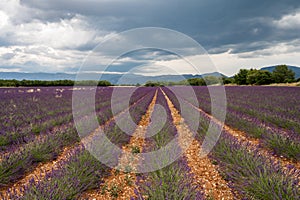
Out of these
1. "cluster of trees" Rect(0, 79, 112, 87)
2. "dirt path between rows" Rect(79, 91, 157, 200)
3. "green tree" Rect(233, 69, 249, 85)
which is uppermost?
"green tree" Rect(233, 69, 249, 85)

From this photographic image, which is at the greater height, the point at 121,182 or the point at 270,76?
the point at 270,76

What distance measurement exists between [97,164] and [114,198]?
2.76 ft

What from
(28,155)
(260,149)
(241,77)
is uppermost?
(241,77)

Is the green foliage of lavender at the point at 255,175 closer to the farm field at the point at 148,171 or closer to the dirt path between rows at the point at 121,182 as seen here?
the farm field at the point at 148,171

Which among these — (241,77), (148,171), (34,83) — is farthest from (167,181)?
(241,77)

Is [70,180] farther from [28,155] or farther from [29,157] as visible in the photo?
[28,155]

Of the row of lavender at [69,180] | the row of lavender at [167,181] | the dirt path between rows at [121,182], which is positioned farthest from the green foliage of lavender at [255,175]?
the row of lavender at [69,180]

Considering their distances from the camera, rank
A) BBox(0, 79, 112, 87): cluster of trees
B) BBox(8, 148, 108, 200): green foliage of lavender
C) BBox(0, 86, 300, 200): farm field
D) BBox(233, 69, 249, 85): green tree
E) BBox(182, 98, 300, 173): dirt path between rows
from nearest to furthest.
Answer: BBox(8, 148, 108, 200): green foliage of lavender
BBox(0, 86, 300, 200): farm field
BBox(182, 98, 300, 173): dirt path between rows
BBox(0, 79, 112, 87): cluster of trees
BBox(233, 69, 249, 85): green tree

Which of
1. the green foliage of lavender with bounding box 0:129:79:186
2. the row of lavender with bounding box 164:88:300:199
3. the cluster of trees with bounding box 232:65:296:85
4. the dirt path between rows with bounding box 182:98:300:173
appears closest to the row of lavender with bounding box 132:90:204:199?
the row of lavender with bounding box 164:88:300:199

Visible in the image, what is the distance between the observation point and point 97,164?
402cm

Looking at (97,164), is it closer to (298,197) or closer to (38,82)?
(298,197)

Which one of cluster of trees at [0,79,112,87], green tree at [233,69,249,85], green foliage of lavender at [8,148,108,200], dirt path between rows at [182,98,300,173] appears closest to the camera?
green foliage of lavender at [8,148,108,200]

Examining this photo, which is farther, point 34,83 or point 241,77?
point 241,77

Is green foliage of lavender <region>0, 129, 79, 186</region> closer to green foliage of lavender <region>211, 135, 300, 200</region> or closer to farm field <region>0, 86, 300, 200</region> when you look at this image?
farm field <region>0, 86, 300, 200</region>
